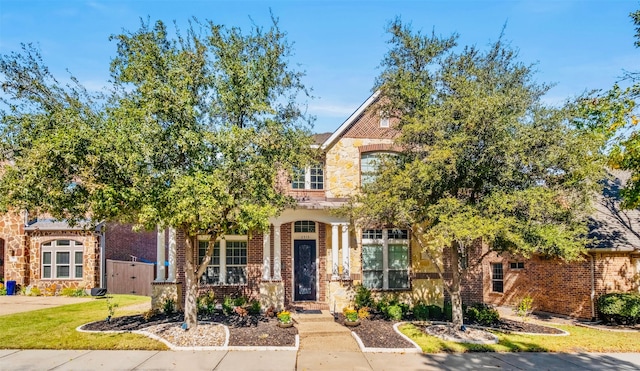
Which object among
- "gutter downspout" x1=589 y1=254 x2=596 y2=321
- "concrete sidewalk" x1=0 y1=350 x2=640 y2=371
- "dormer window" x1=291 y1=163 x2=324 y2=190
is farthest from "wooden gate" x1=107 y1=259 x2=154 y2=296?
"gutter downspout" x1=589 y1=254 x2=596 y2=321

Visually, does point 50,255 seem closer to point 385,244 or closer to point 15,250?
point 15,250

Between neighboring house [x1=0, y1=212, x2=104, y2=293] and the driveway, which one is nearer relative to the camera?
the driveway

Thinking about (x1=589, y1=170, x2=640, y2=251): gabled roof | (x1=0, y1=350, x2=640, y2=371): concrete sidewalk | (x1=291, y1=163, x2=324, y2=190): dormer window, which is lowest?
(x1=0, y1=350, x2=640, y2=371): concrete sidewalk

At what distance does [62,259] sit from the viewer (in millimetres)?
21422

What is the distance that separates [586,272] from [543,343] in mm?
5909

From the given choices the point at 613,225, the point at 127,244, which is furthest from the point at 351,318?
the point at 127,244

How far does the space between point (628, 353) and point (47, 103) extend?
1538 cm

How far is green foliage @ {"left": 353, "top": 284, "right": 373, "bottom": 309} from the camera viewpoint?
52.2 feet

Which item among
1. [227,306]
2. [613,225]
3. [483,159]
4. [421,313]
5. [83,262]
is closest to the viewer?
[483,159]

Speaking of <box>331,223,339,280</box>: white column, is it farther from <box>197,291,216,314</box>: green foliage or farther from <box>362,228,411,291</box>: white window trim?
<box>197,291,216,314</box>: green foliage

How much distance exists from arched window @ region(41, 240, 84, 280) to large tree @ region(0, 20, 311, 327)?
11035 mm

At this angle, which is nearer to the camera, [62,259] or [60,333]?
[60,333]

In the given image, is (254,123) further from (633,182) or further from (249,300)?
(633,182)

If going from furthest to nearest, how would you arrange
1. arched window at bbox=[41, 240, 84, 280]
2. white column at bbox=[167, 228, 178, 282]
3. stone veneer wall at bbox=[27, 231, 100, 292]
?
1. arched window at bbox=[41, 240, 84, 280]
2. stone veneer wall at bbox=[27, 231, 100, 292]
3. white column at bbox=[167, 228, 178, 282]
